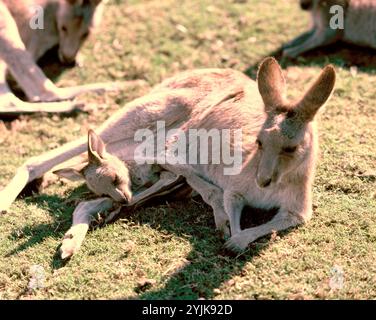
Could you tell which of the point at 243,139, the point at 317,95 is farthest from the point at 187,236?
the point at 317,95

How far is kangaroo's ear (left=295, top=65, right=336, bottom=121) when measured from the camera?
4.39 m

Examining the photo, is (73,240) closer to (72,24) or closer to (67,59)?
(67,59)

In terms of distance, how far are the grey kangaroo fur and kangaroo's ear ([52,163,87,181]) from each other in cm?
15

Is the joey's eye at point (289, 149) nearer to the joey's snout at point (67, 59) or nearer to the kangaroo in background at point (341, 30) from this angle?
the kangaroo in background at point (341, 30)

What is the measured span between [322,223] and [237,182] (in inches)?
24.3

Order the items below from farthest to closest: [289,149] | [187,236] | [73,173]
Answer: [73,173], [187,236], [289,149]

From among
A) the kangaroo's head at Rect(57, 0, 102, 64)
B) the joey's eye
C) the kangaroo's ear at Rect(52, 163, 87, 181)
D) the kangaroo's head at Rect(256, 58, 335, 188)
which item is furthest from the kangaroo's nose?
the kangaroo's head at Rect(57, 0, 102, 64)

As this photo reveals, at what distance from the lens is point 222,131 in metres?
5.39

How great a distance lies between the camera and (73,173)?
529cm

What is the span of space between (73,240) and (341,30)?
12.8 feet

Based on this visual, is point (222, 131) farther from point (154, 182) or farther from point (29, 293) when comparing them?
point (29, 293)

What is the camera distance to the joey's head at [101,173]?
16.8ft
